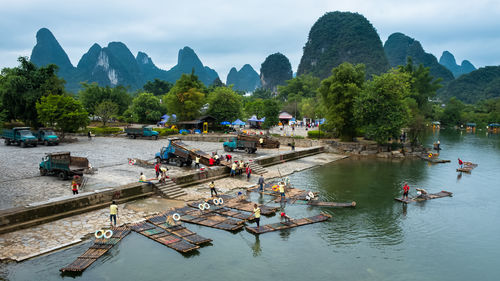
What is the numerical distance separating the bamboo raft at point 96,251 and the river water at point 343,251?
260 mm

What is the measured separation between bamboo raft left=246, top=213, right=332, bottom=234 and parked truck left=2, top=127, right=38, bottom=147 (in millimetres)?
32549

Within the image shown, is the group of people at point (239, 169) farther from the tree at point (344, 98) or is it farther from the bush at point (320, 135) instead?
the bush at point (320, 135)

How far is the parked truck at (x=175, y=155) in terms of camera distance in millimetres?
28016

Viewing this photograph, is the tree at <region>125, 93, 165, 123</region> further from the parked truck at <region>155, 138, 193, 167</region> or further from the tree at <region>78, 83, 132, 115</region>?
the parked truck at <region>155, 138, 193, 167</region>

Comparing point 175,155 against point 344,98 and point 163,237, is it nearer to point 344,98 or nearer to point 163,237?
point 163,237

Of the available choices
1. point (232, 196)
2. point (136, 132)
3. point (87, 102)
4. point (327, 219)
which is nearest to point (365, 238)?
point (327, 219)

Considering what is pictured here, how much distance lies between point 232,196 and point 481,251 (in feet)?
46.2

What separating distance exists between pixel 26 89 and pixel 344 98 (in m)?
46.0

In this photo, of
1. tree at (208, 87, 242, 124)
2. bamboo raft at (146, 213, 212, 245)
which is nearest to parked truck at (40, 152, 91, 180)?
bamboo raft at (146, 213, 212, 245)

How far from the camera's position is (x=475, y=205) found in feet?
74.6

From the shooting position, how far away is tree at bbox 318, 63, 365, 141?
149ft

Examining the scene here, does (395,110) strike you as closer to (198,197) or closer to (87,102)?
(198,197)

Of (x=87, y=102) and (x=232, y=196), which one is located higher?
(x=87, y=102)

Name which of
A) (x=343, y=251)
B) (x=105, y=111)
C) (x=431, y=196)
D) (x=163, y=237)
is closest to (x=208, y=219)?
(x=163, y=237)
